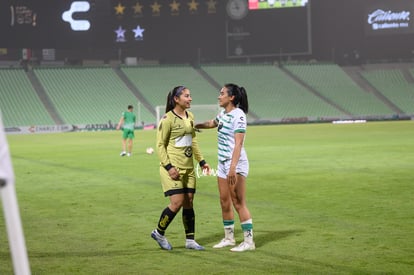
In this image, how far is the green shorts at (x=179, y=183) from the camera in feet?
30.0

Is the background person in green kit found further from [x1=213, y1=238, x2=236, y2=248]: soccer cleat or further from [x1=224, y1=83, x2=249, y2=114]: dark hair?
[x1=224, y1=83, x2=249, y2=114]: dark hair

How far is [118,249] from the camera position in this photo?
9.40 metres

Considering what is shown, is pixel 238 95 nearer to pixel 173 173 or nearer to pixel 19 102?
pixel 173 173

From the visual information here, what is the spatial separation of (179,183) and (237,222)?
2.96 m

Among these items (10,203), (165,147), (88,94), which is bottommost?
(88,94)

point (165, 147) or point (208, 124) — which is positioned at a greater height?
point (208, 124)

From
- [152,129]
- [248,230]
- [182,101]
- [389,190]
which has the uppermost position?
[182,101]

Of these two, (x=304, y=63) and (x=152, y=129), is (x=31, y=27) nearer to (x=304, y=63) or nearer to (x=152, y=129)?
(x=152, y=129)

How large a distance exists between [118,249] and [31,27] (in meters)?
54.5

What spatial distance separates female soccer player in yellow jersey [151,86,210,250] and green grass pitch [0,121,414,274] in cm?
37

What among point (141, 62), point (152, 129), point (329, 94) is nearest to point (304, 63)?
point (329, 94)

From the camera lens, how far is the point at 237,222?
1185cm

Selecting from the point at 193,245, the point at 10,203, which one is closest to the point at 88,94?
the point at 193,245

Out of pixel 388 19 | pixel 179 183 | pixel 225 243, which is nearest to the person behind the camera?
pixel 179 183
